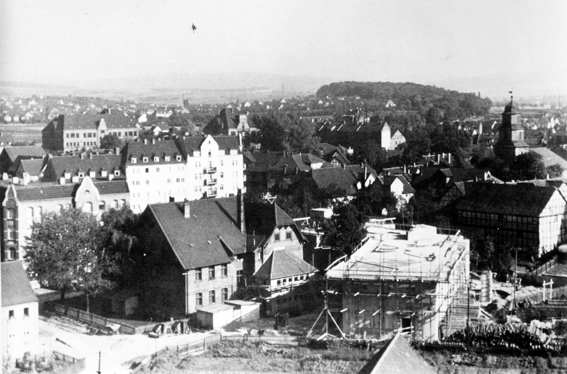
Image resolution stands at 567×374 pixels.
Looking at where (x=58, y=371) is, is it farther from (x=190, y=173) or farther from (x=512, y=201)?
(x=190, y=173)

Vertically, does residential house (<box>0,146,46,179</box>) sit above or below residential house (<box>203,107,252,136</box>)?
below

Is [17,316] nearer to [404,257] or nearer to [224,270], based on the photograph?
[224,270]

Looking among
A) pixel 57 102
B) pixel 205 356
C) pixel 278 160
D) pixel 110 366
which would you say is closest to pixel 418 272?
pixel 205 356

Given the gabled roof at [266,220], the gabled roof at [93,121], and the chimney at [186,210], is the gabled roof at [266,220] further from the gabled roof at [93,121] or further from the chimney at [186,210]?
the gabled roof at [93,121]

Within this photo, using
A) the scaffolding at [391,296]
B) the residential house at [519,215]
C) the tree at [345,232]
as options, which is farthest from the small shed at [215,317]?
the residential house at [519,215]

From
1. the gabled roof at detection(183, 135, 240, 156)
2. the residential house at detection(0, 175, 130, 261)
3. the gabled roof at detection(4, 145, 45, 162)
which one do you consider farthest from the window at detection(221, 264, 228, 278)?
the gabled roof at detection(4, 145, 45, 162)

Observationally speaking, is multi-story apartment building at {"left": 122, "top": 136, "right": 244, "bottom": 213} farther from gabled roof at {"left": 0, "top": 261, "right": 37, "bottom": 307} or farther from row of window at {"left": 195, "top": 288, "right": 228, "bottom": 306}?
gabled roof at {"left": 0, "top": 261, "right": 37, "bottom": 307}
